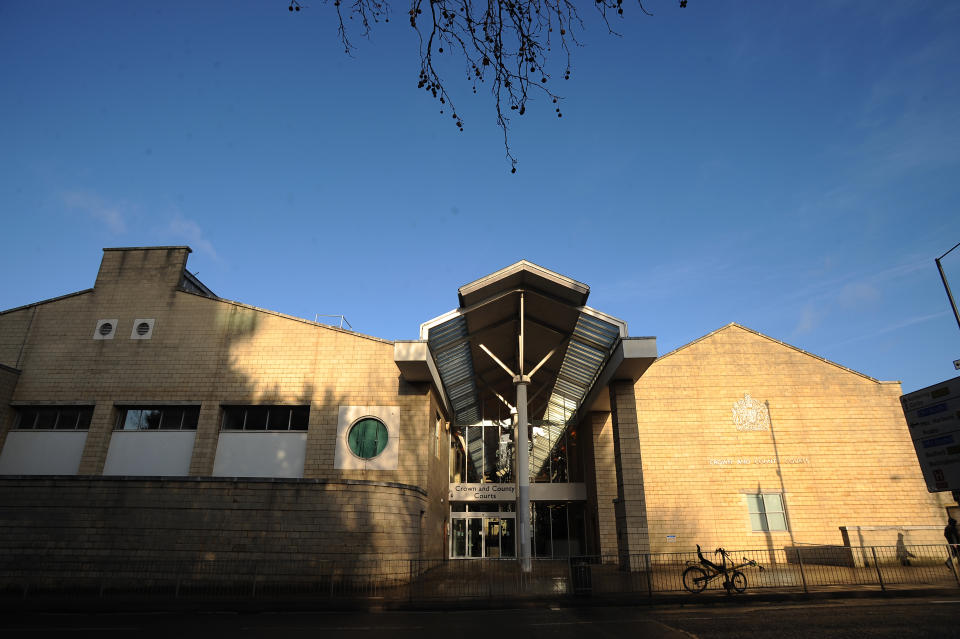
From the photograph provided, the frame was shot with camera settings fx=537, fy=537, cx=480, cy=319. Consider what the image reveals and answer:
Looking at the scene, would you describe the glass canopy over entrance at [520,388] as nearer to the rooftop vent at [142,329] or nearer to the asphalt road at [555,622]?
the asphalt road at [555,622]

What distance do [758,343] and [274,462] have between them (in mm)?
23648

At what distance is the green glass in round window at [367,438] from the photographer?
2139 centimetres

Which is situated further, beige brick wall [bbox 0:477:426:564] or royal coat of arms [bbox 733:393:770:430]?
royal coat of arms [bbox 733:393:770:430]

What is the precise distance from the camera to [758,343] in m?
27.4

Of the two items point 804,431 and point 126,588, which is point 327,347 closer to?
point 126,588

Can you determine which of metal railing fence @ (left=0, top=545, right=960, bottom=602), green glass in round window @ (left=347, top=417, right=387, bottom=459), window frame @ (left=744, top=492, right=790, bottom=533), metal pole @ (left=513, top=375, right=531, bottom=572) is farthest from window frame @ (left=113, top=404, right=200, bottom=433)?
window frame @ (left=744, top=492, right=790, bottom=533)

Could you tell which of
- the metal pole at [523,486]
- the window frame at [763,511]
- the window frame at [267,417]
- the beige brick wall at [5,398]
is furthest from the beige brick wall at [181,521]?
the window frame at [763,511]

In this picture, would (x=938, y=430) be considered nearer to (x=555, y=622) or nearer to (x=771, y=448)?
(x=555, y=622)

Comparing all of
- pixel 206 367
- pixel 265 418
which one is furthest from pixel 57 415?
pixel 265 418

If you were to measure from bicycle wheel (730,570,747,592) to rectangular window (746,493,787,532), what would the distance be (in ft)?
35.8

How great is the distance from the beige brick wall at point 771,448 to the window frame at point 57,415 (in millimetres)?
24526

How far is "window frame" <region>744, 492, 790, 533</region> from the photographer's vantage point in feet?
80.6

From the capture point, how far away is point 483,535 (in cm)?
2912

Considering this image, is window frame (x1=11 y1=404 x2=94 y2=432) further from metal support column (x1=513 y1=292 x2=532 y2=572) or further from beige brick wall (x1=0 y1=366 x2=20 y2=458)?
metal support column (x1=513 y1=292 x2=532 y2=572)
